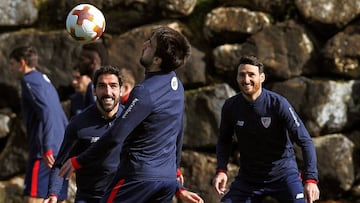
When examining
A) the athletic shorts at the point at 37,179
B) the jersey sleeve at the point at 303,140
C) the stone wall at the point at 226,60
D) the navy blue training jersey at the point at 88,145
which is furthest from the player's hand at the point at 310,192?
the stone wall at the point at 226,60

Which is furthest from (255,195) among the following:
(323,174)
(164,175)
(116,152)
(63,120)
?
(323,174)

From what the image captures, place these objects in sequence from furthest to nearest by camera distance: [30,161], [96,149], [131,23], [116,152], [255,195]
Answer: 1. [131,23]
2. [30,161]
3. [255,195]
4. [116,152]
5. [96,149]

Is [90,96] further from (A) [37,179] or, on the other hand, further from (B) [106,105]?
(B) [106,105]

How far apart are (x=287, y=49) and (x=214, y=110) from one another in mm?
1184

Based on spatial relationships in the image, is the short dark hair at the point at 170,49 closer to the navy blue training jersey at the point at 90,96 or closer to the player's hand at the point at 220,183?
the player's hand at the point at 220,183

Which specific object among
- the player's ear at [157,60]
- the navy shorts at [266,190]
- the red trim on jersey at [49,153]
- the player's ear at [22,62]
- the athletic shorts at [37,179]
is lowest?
the athletic shorts at [37,179]

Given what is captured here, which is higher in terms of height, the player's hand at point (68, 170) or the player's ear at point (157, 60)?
the player's ear at point (157, 60)

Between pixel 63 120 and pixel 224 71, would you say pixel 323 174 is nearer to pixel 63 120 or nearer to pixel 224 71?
pixel 224 71

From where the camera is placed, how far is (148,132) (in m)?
5.34

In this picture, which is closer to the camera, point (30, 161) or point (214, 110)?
point (30, 161)

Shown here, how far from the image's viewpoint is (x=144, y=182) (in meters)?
5.31

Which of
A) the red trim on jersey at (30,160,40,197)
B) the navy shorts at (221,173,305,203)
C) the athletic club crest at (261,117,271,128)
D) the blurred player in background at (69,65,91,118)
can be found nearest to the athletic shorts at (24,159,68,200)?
the red trim on jersey at (30,160,40,197)

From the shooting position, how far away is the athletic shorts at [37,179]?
8.49 meters

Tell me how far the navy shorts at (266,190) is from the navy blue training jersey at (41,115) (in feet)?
7.01
